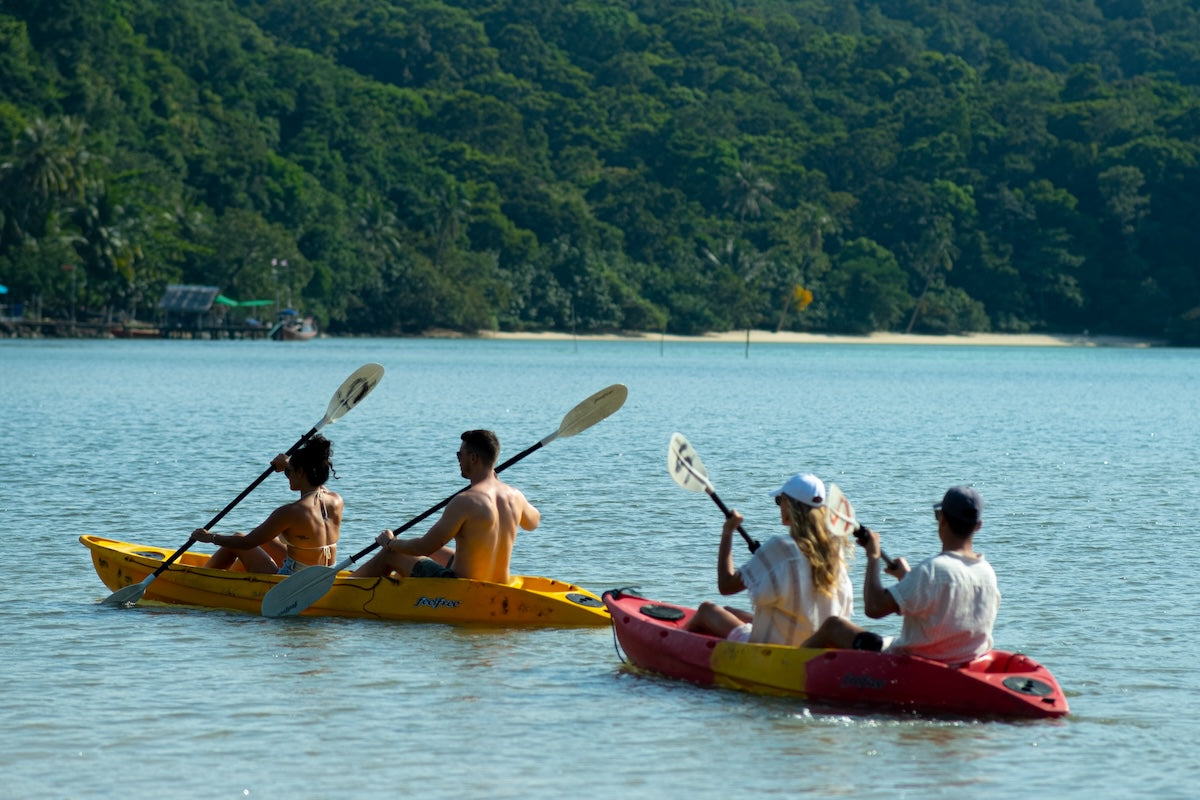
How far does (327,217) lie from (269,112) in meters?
21.1

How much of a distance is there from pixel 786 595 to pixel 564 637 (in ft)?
9.50

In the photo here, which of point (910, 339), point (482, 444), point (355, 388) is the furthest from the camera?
point (910, 339)

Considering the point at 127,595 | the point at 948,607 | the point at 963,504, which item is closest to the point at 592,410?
the point at 127,595

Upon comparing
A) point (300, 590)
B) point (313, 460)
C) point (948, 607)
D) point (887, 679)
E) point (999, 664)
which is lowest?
point (300, 590)

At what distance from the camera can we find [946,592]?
9398mm

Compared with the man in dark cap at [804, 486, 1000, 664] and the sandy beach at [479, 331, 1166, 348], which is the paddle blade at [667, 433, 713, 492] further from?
the sandy beach at [479, 331, 1166, 348]

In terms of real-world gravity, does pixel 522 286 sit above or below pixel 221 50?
below

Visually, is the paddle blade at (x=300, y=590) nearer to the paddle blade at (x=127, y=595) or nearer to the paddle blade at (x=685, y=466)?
the paddle blade at (x=127, y=595)

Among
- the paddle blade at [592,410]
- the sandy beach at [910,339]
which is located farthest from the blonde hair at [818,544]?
the sandy beach at [910,339]

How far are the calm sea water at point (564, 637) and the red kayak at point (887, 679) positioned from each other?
126 mm

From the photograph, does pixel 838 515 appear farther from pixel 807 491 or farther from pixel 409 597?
pixel 409 597

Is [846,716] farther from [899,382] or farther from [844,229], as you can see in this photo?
[844,229]

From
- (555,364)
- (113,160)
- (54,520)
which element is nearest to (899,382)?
(555,364)

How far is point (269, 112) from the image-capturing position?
484 feet
